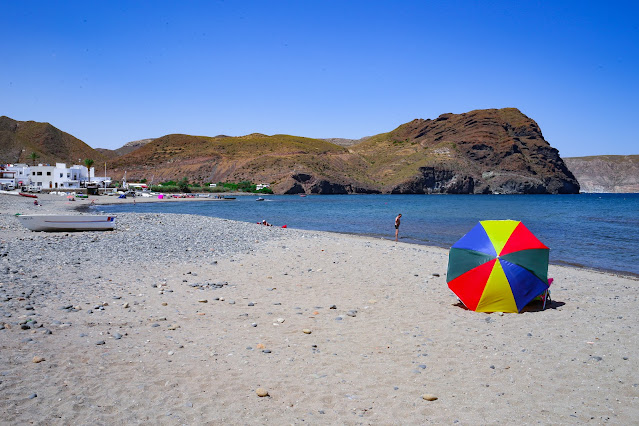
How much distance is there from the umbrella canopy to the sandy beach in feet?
1.16

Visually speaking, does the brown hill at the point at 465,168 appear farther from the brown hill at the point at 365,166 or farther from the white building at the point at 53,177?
A: the white building at the point at 53,177

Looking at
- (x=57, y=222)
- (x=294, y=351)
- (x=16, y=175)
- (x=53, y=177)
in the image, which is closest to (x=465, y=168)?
(x=53, y=177)

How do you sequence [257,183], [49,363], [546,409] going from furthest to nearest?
[257,183], [49,363], [546,409]

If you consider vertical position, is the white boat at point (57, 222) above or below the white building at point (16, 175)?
below

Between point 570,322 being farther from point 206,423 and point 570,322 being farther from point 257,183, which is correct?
point 257,183

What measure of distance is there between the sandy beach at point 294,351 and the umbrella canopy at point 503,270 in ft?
1.16

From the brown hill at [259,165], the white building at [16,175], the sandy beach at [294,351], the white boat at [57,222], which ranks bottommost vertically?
the sandy beach at [294,351]

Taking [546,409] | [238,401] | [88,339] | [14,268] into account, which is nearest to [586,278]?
[546,409]

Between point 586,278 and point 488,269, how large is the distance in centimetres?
765

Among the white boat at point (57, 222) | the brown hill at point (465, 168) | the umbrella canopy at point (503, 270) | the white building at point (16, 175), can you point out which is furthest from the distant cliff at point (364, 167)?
the umbrella canopy at point (503, 270)

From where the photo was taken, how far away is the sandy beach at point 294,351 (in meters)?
5.07

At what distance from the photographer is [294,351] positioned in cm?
684

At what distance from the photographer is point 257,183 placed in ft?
501

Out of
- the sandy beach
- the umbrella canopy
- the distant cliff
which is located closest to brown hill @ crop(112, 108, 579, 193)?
the distant cliff
